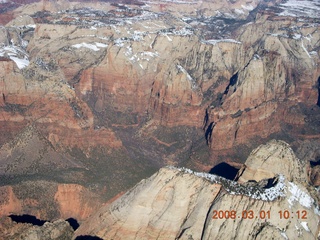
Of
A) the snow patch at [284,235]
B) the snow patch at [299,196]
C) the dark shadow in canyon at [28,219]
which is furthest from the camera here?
the dark shadow in canyon at [28,219]

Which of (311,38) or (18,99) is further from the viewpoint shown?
(311,38)

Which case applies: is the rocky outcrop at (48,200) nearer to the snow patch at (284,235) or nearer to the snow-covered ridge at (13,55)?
the snow patch at (284,235)

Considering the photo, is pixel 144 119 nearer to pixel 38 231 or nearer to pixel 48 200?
pixel 48 200

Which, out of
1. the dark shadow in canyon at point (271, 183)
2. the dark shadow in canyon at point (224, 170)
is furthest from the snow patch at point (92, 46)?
the dark shadow in canyon at point (271, 183)

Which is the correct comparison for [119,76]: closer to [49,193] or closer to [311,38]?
[49,193]

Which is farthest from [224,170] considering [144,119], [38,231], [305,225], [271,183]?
[38,231]

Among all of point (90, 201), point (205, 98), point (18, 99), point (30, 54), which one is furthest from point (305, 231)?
point (30, 54)
